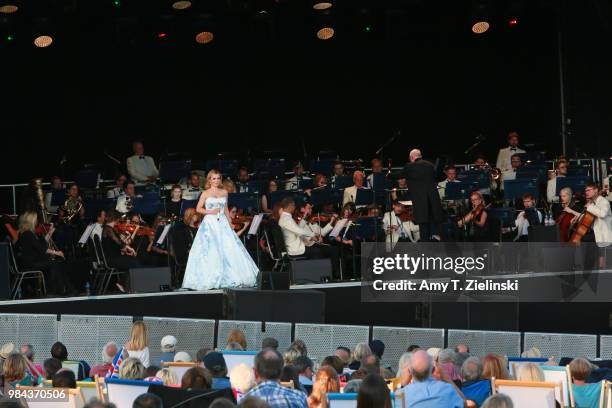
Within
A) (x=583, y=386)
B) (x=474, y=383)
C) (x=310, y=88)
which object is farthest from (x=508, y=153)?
(x=474, y=383)

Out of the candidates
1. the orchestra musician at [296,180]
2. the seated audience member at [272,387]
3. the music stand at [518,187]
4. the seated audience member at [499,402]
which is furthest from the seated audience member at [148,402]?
the orchestra musician at [296,180]

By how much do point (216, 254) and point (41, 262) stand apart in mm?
1991

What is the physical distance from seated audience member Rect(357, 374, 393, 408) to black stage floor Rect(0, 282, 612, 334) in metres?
6.41

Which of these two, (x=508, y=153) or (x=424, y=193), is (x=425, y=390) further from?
(x=508, y=153)

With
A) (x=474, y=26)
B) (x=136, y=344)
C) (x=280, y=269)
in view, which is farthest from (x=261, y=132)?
(x=136, y=344)

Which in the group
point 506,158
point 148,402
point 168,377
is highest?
point 506,158

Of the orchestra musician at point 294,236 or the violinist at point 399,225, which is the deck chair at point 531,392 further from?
the violinist at point 399,225

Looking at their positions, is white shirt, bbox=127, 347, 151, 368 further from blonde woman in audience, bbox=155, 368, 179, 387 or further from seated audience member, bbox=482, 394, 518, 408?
seated audience member, bbox=482, 394, 518, 408

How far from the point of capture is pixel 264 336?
1071 cm

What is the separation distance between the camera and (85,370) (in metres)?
9.24

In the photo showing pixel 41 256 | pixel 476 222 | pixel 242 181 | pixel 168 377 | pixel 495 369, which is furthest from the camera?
pixel 242 181

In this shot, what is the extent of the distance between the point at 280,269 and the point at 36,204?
10.7 ft

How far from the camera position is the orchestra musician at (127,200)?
48.8 feet

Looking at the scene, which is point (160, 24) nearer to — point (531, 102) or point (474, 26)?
point (474, 26)
